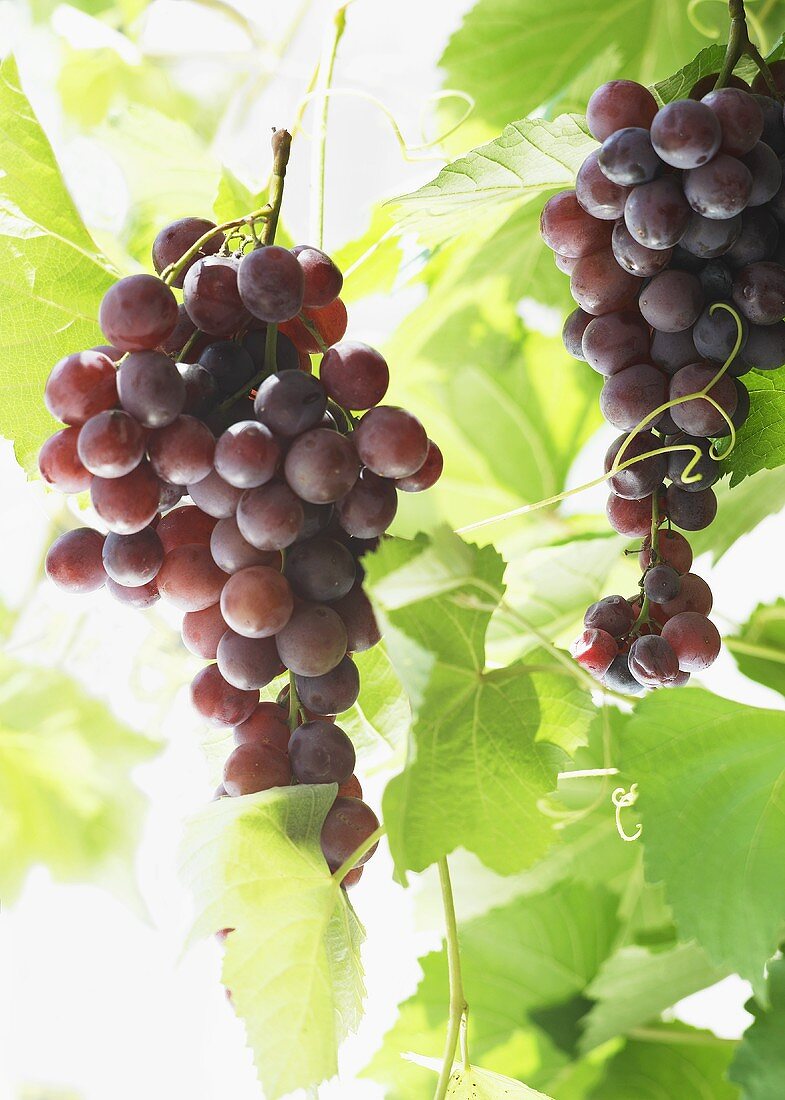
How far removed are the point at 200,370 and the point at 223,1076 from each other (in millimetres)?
571

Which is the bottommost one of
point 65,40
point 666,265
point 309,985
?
point 309,985

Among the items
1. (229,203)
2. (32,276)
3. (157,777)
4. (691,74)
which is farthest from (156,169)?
(157,777)

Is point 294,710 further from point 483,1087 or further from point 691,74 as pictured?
point 691,74

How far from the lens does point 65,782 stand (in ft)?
2.68

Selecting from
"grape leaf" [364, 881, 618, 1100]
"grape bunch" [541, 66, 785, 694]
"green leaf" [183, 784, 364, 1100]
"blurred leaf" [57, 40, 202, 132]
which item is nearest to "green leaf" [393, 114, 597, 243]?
"grape bunch" [541, 66, 785, 694]

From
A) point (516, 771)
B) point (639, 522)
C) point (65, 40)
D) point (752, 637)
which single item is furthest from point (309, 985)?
point (65, 40)

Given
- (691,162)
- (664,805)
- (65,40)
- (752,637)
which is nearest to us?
(691,162)

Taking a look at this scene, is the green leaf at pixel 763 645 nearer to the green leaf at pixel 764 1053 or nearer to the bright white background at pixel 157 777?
the bright white background at pixel 157 777

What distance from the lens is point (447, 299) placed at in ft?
2.25

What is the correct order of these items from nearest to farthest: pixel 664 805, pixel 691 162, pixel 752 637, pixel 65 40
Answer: pixel 691 162, pixel 664 805, pixel 752 637, pixel 65 40

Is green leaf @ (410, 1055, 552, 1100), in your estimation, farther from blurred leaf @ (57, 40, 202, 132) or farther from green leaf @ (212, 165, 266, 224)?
blurred leaf @ (57, 40, 202, 132)

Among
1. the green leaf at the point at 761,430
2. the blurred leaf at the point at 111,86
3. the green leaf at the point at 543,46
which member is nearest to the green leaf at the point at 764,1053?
the green leaf at the point at 761,430

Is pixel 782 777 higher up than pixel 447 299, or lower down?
lower down

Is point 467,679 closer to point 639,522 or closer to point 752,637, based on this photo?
point 639,522
